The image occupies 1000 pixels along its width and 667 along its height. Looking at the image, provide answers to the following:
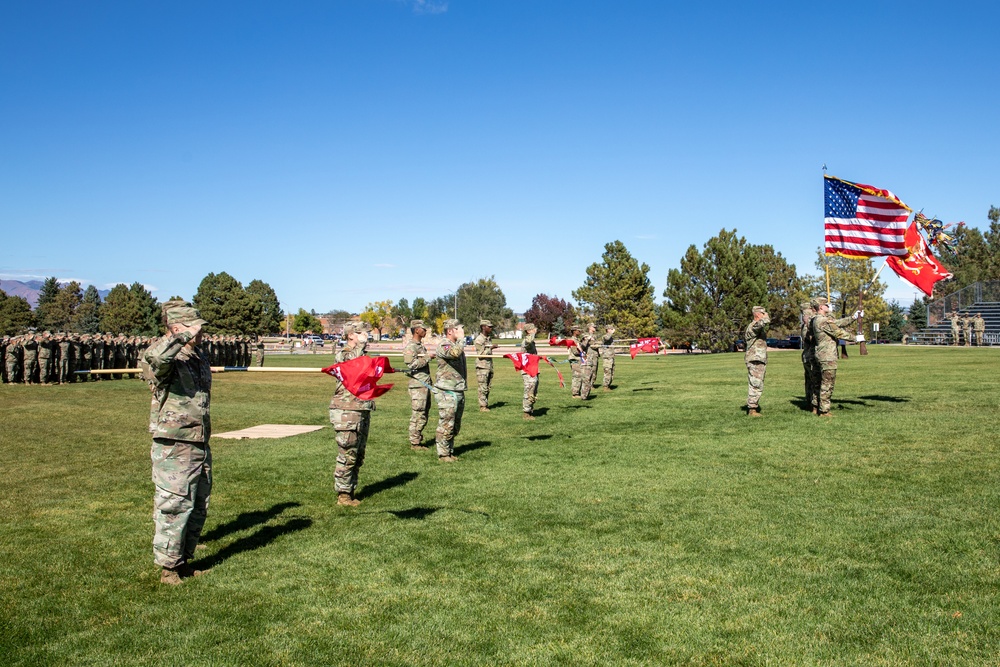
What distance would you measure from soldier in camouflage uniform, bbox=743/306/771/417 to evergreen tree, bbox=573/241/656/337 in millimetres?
53785

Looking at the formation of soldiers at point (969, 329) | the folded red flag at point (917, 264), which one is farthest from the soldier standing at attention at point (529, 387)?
the formation of soldiers at point (969, 329)

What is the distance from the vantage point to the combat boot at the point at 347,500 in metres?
9.45

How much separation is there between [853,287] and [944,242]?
61144 mm

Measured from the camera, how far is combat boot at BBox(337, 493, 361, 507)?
31.0 feet

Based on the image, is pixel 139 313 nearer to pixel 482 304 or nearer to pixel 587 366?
pixel 482 304

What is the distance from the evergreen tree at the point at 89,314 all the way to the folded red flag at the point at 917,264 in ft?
335

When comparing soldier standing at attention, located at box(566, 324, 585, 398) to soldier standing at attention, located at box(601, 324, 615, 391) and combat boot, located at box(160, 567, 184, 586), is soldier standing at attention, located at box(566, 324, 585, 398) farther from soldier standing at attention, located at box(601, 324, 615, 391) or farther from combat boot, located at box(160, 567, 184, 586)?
combat boot, located at box(160, 567, 184, 586)

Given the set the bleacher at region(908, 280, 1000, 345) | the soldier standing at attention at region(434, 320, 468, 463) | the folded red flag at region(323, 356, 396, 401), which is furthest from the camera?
the bleacher at region(908, 280, 1000, 345)

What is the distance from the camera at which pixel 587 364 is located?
22672 millimetres

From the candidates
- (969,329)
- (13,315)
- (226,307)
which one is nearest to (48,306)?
(13,315)

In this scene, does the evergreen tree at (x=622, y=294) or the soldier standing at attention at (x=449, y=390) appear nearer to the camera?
the soldier standing at attention at (x=449, y=390)

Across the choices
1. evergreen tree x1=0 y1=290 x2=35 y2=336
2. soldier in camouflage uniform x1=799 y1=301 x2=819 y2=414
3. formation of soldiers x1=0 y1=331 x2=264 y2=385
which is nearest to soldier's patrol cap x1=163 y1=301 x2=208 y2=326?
soldier in camouflage uniform x1=799 y1=301 x2=819 y2=414

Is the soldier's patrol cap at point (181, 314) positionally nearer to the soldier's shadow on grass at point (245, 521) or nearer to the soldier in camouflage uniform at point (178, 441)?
the soldier in camouflage uniform at point (178, 441)

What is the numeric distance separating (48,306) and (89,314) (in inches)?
476
